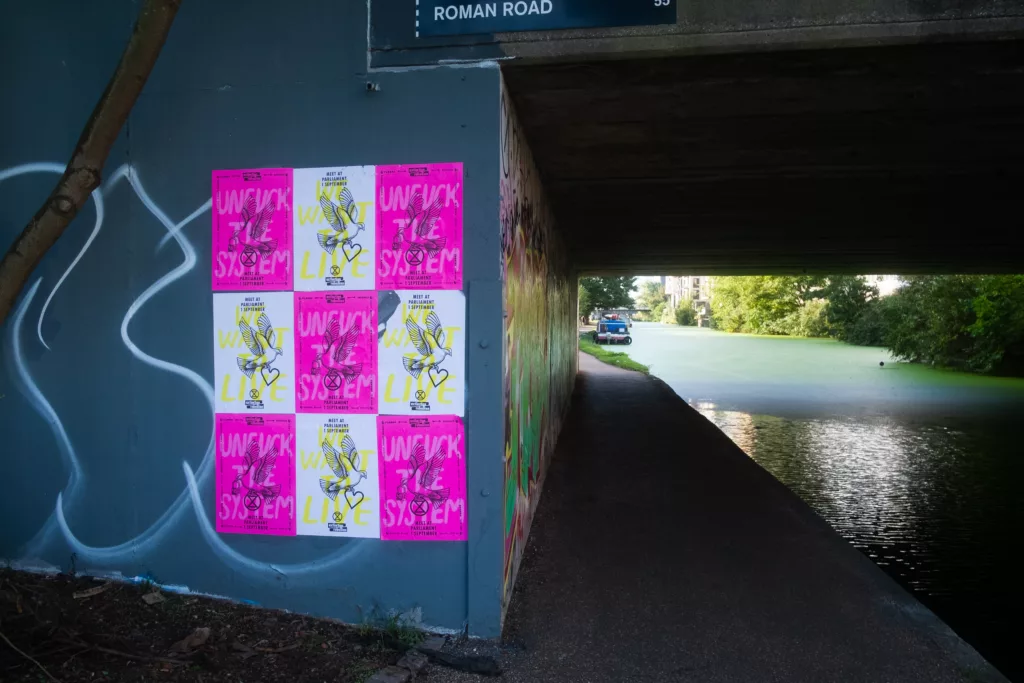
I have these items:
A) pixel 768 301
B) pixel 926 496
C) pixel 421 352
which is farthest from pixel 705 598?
pixel 768 301

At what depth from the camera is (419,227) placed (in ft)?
13.1

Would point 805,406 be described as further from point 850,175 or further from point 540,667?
point 540,667

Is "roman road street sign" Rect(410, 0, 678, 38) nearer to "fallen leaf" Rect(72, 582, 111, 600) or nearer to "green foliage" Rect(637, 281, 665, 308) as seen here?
"fallen leaf" Rect(72, 582, 111, 600)

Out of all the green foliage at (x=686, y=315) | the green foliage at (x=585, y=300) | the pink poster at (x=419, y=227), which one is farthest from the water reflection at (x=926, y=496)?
the green foliage at (x=686, y=315)

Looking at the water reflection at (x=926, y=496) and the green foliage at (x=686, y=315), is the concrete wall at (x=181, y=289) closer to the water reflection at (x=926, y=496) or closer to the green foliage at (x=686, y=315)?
the water reflection at (x=926, y=496)

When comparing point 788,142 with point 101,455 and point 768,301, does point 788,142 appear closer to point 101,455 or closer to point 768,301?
point 101,455

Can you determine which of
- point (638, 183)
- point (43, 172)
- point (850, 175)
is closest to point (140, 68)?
point (43, 172)

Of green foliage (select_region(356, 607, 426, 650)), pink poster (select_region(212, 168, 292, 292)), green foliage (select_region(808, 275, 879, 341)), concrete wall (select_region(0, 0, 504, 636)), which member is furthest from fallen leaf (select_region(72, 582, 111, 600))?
green foliage (select_region(808, 275, 879, 341))

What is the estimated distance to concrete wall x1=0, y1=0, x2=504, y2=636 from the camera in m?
3.96

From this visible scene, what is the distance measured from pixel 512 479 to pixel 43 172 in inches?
145

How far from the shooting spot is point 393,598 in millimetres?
4016

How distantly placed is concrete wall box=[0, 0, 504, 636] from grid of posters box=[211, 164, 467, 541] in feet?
0.37

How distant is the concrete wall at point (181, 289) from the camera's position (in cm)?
396

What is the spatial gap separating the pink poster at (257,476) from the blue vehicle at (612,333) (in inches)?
1645
